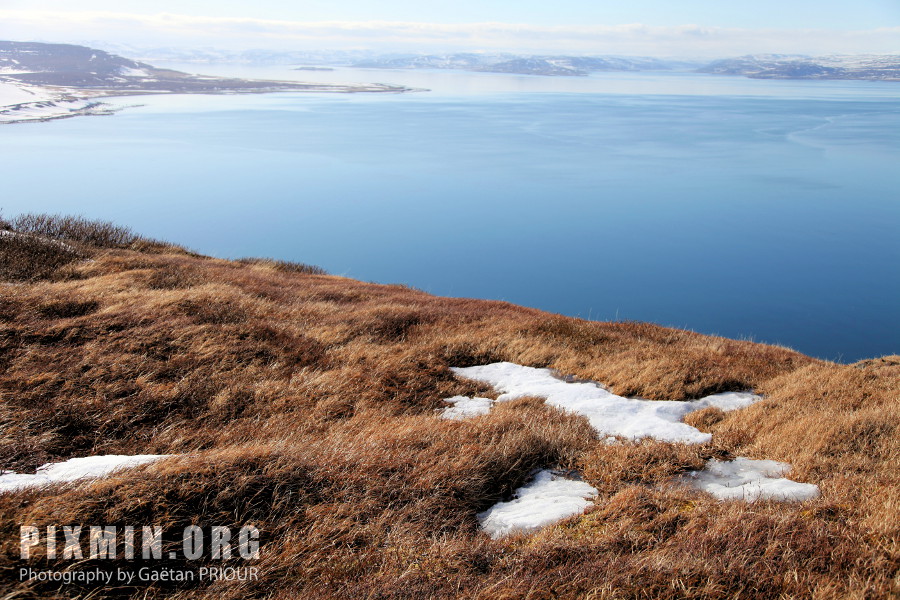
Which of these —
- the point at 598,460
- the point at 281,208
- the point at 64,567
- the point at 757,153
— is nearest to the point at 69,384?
the point at 64,567

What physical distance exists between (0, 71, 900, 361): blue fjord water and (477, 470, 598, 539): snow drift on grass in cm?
2770

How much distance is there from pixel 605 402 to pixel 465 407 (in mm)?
2331

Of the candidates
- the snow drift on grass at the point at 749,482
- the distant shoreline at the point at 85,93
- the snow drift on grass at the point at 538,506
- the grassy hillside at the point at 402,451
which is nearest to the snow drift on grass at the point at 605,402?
the grassy hillside at the point at 402,451

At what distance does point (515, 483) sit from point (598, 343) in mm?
7454

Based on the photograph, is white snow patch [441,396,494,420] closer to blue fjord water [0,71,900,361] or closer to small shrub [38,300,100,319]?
small shrub [38,300,100,319]

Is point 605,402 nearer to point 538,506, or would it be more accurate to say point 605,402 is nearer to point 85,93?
point 538,506

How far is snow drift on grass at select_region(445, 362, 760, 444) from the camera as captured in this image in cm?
723

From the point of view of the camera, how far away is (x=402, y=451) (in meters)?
5.70

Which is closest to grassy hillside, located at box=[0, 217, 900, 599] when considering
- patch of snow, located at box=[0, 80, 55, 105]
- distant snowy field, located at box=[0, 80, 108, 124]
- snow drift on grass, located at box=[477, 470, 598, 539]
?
snow drift on grass, located at box=[477, 470, 598, 539]

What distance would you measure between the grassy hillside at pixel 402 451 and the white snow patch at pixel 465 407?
287 mm

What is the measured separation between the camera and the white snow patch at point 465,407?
7.90 metres

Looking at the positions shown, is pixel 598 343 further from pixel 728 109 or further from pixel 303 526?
pixel 728 109

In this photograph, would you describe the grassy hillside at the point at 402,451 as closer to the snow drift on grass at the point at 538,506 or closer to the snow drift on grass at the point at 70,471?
the snow drift on grass at the point at 538,506

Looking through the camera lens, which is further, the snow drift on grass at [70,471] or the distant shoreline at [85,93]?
the distant shoreline at [85,93]
